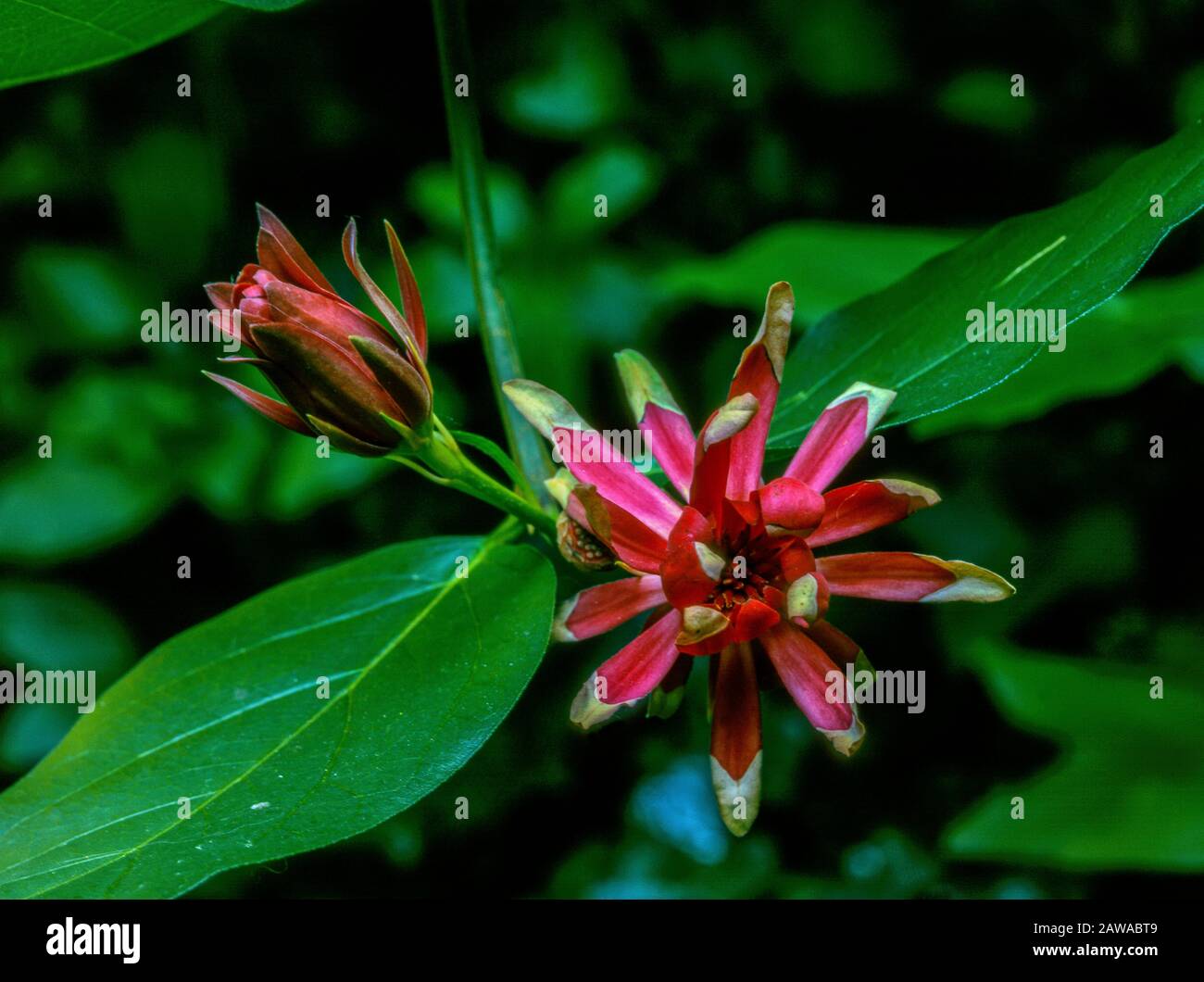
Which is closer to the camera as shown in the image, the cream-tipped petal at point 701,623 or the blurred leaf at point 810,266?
the cream-tipped petal at point 701,623

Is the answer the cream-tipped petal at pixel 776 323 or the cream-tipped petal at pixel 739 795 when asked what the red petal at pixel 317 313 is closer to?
the cream-tipped petal at pixel 776 323

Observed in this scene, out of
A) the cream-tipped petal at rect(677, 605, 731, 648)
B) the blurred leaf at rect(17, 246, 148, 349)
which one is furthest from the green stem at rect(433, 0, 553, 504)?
the blurred leaf at rect(17, 246, 148, 349)

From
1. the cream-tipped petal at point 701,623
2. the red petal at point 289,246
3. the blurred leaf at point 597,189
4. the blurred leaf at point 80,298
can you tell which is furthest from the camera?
the blurred leaf at point 597,189

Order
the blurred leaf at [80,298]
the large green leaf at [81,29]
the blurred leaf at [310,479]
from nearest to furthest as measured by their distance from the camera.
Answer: the large green leaf at [81,29] → the blurred leaf at [310,479] → the blurred leaf at [80,298]

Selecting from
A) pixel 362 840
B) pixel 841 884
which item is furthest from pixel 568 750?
pixel 841 884

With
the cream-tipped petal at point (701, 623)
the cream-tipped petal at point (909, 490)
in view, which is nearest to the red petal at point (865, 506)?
the cream-tipped petal at point (909, 490)

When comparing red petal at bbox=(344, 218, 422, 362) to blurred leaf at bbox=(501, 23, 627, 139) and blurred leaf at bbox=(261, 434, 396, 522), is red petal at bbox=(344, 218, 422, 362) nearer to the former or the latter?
blurred leaf at bbox=(261, 434, 396, 522)

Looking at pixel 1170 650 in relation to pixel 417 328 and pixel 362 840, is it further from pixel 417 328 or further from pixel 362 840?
pixel 417 328
